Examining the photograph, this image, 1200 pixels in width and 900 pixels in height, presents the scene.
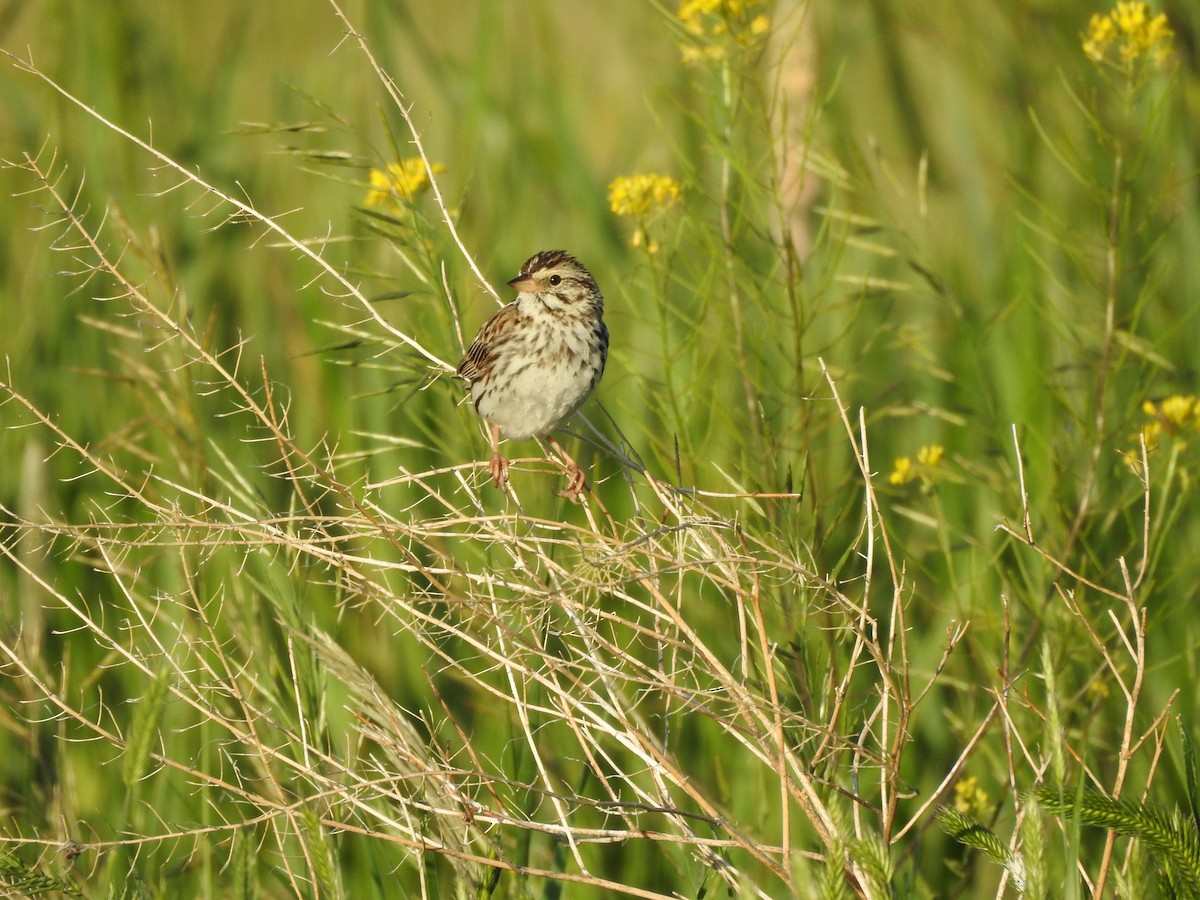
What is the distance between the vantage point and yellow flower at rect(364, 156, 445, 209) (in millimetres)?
3059

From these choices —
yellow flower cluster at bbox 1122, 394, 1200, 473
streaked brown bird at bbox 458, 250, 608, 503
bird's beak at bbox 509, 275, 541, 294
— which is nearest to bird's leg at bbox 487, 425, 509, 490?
streaked brown bird at bbox 458, 250, 608, 503

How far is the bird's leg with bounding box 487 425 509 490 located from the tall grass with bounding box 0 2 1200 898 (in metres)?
0.06

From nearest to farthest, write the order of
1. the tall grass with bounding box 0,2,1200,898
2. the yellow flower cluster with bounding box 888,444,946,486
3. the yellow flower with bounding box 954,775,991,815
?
the tall grass with bounding box 0,2,1200,898, the yellow flower with bounding box 954,775,991,815, the yellow flower cluster with bounding box 888,444,946,486

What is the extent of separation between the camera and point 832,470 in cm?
438

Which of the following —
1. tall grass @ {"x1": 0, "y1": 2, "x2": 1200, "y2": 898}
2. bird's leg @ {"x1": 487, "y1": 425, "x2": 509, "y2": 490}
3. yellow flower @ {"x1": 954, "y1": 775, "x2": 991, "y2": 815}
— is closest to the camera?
tall grass @ {"x1": 0, "y1": 2, "x2": 1200, "y2": 898}

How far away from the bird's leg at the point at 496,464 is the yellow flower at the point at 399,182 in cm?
63

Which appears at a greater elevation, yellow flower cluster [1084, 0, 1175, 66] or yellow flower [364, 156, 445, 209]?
yellow flower cluster [1084, 0, 1175, 66]

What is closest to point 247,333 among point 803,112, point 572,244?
point 572,244

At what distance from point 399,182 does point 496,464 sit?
68 centimetres

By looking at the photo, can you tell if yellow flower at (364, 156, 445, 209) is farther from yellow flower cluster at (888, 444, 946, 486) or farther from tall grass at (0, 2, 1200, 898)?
yellow flower cluster at (888, 444, 946, 486)

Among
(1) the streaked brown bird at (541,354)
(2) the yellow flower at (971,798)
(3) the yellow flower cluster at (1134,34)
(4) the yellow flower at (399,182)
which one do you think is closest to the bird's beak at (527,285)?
(1) the streaked brown bird at (541,354)

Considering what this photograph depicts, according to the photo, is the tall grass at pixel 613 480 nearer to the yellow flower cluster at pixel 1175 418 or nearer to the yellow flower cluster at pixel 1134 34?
the yellow flower cluster at pixel 1175 418

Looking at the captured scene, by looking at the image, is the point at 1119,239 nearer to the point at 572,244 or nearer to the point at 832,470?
the point at 832,470

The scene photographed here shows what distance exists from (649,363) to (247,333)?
4.96 feet
